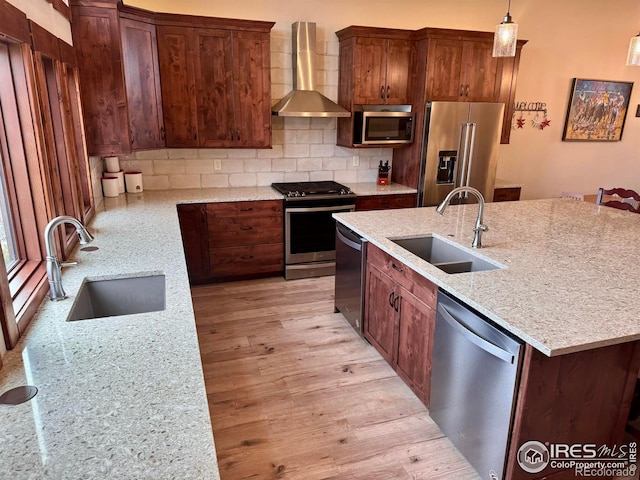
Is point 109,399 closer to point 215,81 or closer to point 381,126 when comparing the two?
point 215,81

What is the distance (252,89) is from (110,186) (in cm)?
160

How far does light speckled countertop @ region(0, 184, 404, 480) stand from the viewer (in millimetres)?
995

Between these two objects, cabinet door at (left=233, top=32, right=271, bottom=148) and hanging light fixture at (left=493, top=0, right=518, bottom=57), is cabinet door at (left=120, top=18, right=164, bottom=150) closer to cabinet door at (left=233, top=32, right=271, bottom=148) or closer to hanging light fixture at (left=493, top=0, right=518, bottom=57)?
cabinet door at (left=233, top=32, right=271, bottom=148)

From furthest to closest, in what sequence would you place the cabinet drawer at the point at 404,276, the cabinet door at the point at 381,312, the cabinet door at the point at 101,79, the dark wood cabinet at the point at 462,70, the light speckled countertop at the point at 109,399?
the dark wood cabinet at the point at 462,70
the cabinet door at the point at 101,79
the cabinet door at the point at 381,312
the cabinet drawer at the point at 404,276
the light speckled countertop at the point at 109,399

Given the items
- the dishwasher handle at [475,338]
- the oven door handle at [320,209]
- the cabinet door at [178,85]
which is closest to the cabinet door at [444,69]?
the oven door handle at [320,209]

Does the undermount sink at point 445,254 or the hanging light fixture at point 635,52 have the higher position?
the hanging light fixture at point 635,52

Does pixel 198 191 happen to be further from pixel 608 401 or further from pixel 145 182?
pixel 608 401

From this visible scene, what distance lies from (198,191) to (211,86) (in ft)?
3.36

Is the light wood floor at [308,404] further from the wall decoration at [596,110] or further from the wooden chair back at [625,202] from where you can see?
the wall decoration at [596,110]

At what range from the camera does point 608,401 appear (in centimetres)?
182

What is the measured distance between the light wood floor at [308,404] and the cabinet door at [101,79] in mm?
1600

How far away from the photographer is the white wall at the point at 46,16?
1.98 m

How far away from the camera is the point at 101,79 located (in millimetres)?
3340

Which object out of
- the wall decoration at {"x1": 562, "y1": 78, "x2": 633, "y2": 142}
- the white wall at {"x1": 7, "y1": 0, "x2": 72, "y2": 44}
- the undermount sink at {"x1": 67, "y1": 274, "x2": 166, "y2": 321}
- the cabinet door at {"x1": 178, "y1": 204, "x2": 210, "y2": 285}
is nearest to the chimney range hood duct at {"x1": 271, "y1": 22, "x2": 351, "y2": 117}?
the cabinet door at {"x1": 178, "y1": 204, "x2": 210, "y2": 285}
